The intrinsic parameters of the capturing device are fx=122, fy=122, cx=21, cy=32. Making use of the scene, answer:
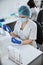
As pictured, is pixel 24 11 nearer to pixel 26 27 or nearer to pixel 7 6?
pixel 26 27

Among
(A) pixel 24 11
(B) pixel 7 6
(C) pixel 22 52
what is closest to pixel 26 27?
(A) pixel 24 11

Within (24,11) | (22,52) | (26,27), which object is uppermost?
(24,11)

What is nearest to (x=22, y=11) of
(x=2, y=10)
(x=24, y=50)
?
(x=24, y=50)

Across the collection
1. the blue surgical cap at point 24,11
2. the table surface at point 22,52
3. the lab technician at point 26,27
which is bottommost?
the table surface at point 22,52

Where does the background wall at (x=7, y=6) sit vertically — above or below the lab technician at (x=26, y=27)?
above

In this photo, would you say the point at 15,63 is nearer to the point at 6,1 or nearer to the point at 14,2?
the point at 6,1

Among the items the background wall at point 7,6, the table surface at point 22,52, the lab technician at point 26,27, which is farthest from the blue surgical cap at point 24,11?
the background wall at point 7,6

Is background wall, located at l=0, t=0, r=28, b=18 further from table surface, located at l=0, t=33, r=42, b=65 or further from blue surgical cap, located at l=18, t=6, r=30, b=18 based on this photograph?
table surface, located at l=0, t=33, r=42, b=65

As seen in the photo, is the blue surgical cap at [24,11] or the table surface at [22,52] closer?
the table surface at [22,52]

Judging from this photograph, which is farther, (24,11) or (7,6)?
(7,6)

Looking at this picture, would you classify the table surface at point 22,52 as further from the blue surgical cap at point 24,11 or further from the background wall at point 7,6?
the background wall at point 7,6

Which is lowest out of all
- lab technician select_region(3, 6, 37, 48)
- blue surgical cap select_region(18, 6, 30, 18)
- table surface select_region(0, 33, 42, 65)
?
table surface select_region(0, 33, 42, 65)

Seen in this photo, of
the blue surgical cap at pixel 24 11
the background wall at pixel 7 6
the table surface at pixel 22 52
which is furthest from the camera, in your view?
the background wall at pixel 7 6

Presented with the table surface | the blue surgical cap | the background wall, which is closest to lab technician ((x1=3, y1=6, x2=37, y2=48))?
the blue surgical cap
